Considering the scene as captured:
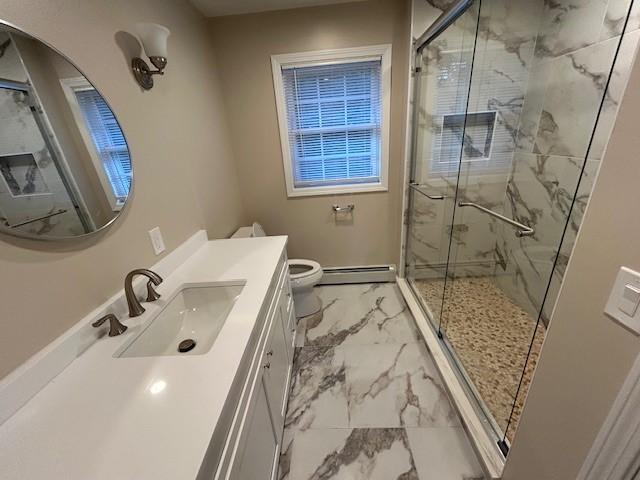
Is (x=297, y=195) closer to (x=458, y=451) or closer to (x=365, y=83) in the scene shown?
(x=365, y=83)

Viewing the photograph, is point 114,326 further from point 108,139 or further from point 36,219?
point 108,139

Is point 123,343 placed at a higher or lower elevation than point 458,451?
higher

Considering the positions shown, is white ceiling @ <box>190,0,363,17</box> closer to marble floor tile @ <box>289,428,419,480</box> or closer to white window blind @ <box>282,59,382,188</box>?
white window blind @ <box>282,59,382,188</box>

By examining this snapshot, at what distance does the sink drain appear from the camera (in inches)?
41.1

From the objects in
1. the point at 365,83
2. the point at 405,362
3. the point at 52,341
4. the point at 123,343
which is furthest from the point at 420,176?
the point at 52,341

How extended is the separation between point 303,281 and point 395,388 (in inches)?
38.3

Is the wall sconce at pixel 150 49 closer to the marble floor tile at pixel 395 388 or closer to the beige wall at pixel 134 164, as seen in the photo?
the beige wall at pixel 134 164

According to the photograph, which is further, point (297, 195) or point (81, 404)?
point (297, 195)

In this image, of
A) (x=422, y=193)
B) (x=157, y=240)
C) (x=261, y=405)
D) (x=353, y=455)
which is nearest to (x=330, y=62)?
(x=422, y=193)

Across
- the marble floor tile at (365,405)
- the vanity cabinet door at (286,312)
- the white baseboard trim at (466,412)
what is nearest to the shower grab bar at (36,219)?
the vanity cabinet door at (286,312)

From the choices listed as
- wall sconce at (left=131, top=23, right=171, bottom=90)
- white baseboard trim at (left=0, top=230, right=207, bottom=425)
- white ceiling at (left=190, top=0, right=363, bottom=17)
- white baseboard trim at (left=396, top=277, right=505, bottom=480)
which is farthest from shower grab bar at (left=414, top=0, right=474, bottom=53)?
white baseboard trim at (left=0, top=230, right=207, bottom=425)

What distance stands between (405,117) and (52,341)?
7.90 feet

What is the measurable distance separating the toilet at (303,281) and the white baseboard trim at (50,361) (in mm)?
1155

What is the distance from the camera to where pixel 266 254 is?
4.87 ft
